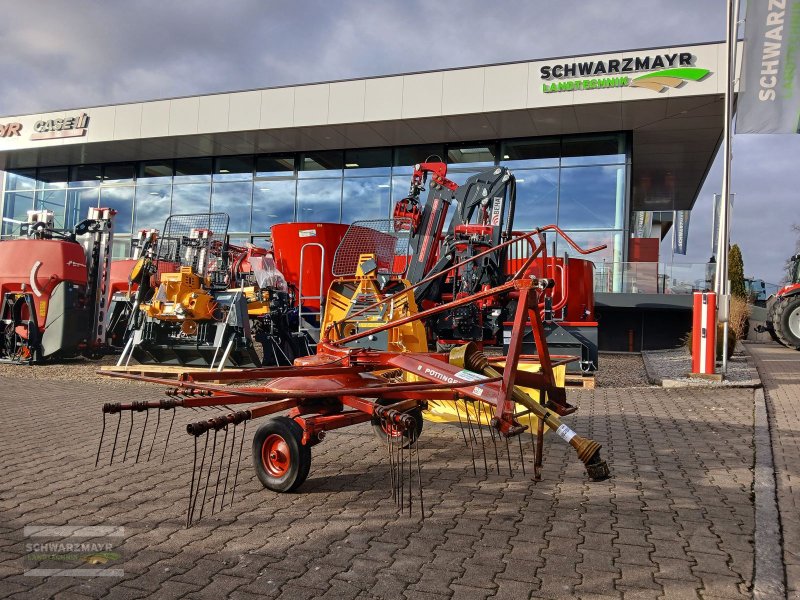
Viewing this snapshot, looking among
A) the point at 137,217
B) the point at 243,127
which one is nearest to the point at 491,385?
the point at 243,127

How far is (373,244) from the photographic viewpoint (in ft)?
35.6

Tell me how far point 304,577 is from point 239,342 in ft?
25.4

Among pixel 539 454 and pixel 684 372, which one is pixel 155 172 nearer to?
pixel 684 372

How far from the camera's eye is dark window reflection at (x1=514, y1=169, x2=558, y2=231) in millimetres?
20578

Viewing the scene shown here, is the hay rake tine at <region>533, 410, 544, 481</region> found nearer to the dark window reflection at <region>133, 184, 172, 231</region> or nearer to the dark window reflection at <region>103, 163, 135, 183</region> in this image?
the dark window reflection at <region>133, 184, 172, 231</region>

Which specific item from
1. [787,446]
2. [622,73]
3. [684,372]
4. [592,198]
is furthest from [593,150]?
[787,446]

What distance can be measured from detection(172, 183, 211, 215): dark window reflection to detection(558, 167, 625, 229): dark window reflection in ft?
42.8

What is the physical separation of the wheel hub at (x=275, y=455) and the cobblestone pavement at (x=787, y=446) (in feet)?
9.45

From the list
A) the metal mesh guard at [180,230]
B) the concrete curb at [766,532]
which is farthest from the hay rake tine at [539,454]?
the metal mesh guard at [180,230]

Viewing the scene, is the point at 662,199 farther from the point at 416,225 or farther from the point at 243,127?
the point at 416,225

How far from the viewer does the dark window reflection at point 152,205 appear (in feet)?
84.1

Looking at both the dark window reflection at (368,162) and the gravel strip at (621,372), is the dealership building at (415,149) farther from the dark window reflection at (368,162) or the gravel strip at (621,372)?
the gravel strip at (621,372)

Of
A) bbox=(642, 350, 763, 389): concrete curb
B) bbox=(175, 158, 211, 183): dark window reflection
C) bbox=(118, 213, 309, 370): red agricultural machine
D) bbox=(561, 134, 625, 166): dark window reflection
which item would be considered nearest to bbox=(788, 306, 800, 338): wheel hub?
bbox=(642, 350, 763, 389): concrete curb

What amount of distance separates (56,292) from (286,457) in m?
9.59
